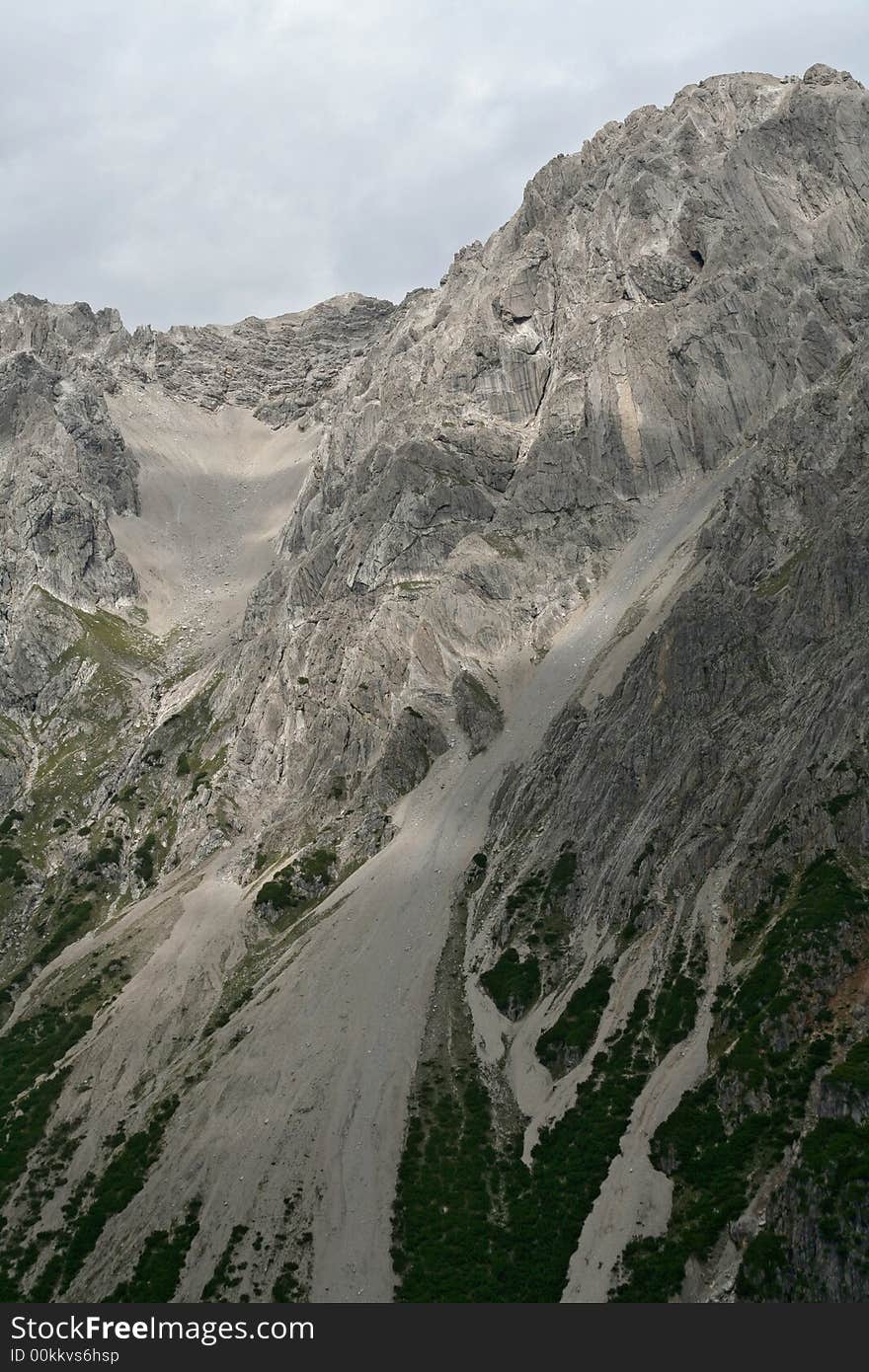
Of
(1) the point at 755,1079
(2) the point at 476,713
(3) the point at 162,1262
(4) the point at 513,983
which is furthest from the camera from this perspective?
(2) the point at 476,713

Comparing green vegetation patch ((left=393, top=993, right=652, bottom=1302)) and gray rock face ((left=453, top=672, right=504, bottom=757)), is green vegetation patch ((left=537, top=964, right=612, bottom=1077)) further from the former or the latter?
gray rock face ((left=453, top=672, right=504, bottom=757))

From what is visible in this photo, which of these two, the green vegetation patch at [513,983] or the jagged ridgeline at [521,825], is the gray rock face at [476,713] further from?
the green vegetation patch at [513,983]

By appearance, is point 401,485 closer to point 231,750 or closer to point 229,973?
point 231,750

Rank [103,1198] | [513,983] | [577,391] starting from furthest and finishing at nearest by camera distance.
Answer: [577,391]
[513,983]
[103,1198]

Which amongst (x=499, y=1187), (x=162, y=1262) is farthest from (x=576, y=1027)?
(x=162, y=1262)

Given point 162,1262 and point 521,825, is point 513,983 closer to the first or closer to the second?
point 521,825

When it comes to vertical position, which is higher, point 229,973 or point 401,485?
point 401,485

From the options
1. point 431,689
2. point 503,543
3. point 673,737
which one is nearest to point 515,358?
Result: point 503,543

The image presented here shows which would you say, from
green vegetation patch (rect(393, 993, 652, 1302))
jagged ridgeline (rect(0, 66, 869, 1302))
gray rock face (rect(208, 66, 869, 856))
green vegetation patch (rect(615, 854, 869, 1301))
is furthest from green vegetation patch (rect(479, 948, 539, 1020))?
gray rock face (rect(208, 66, 869, 856))
